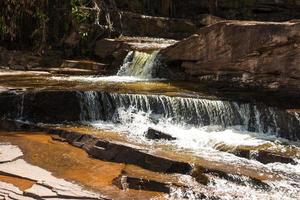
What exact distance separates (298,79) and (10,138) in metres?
7.26

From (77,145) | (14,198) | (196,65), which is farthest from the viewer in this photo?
(196,65)

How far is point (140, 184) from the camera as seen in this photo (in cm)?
675

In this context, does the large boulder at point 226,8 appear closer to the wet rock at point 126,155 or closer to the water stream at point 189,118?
the water stream at point 189,118

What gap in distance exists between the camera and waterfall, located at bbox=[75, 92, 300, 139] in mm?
11195

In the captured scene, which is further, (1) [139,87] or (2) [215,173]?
(1) [139,87]

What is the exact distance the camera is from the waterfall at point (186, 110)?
11.2m

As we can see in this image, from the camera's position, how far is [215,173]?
7309 millimetres

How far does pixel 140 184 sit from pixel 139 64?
9.07 m

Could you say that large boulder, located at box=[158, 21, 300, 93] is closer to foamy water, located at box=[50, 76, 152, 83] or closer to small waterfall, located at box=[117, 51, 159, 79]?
small waterfall, located at box=[117, 51, 159, 79]

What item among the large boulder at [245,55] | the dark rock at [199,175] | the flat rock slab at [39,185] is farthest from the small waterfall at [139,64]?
the flat rock slab at [39,185]

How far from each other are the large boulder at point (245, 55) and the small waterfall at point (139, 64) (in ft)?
2.65

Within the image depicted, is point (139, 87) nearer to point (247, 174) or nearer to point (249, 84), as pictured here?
point (249, 84)

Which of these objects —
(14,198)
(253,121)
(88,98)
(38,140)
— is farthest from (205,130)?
(14,198)

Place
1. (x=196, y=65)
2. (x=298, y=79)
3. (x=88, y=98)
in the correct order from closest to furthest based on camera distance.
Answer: (x=88, y=98), (x=298, y=79), (x=196, y=65)
